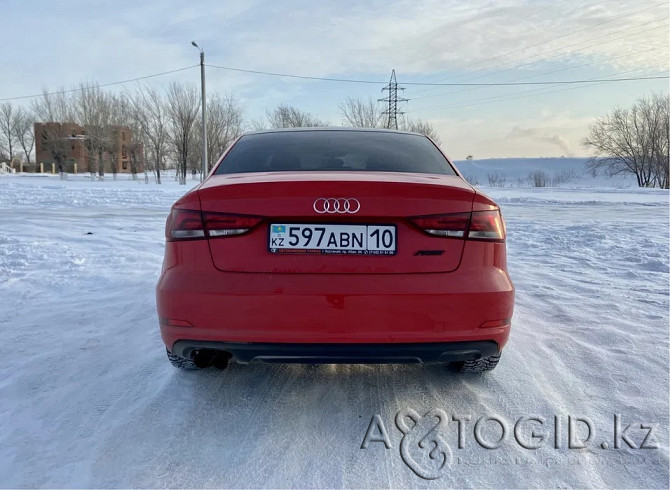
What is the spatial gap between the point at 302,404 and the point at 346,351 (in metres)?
0.53

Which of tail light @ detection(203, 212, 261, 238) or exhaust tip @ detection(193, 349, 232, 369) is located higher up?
tail light @ detection(203, 212, 261, 238)

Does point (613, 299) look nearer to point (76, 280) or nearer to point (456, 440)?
point (456, 440)

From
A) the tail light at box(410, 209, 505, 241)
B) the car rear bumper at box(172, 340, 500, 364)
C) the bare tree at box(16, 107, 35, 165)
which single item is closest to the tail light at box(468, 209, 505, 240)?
the tail light at box(410, 209, 505, 241)

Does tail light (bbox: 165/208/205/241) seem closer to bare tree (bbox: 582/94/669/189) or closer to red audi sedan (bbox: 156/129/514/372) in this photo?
red audi sedan (bbox: 156/129/514/372)

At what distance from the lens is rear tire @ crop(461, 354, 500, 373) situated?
251 cm

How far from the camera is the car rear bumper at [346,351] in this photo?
1.99m

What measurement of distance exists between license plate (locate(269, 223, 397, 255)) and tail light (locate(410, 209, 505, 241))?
0.16 meters

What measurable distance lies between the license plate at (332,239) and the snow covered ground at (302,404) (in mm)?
825

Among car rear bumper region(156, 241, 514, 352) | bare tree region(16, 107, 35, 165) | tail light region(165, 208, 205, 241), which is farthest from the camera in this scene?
bare tree region(16, 107, 35, 165)

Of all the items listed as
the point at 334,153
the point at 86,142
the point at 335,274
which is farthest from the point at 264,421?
the point at 86,142

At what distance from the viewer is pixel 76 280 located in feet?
15.4

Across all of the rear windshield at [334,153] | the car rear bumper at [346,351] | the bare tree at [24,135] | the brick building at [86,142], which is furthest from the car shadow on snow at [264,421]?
the bare tree at [24,135]

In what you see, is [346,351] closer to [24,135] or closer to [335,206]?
[335,206]

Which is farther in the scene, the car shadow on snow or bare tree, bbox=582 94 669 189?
bare tree, bbox=582 94 669 189
